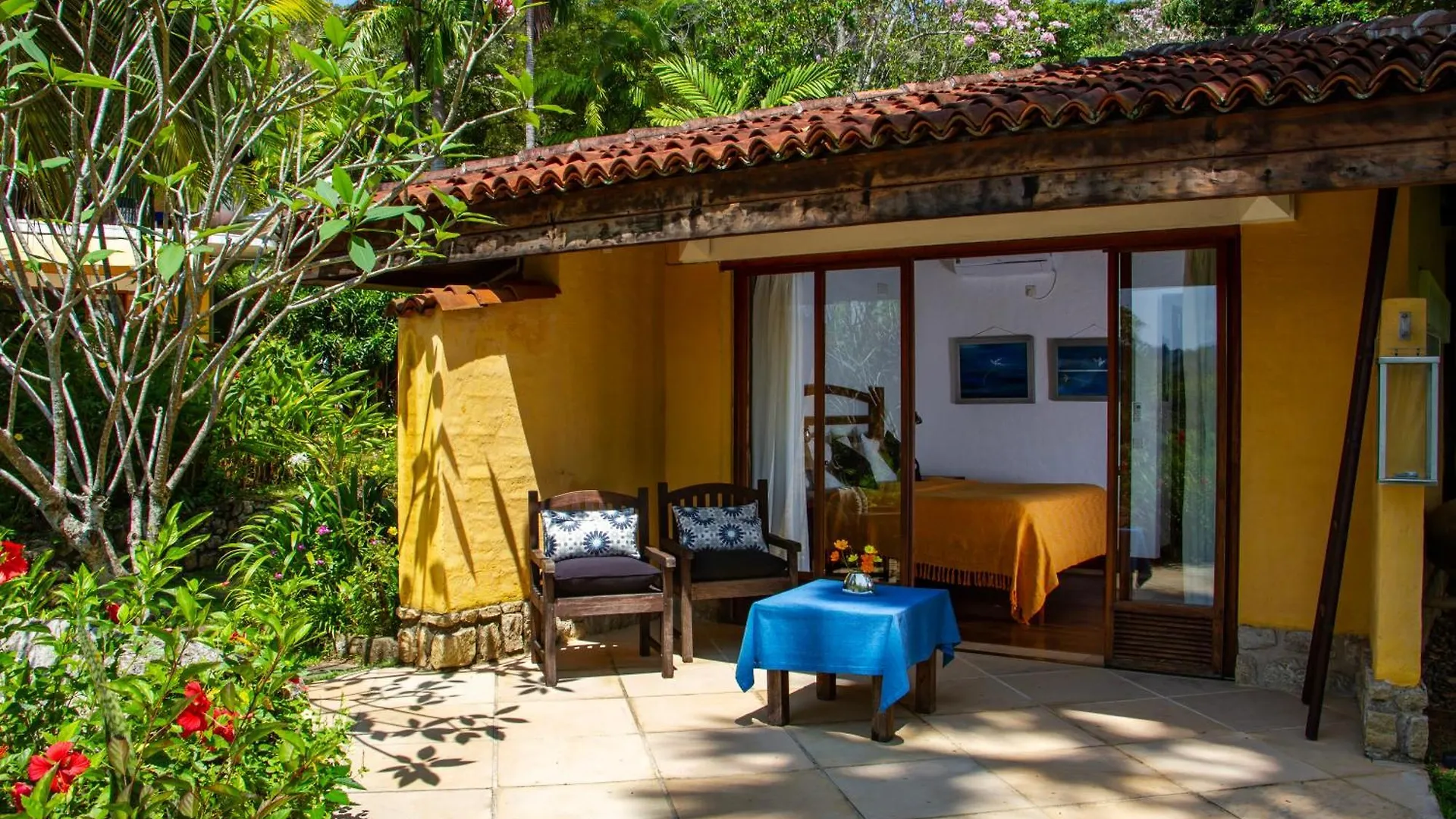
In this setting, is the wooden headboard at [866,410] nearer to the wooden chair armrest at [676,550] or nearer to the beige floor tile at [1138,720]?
the wooden chair armrest at [676,550]

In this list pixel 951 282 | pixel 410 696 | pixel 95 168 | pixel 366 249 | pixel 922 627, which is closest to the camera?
pixel 366 249

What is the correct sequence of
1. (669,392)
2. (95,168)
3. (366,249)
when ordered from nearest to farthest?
(366,249), (95,168), (669,392)

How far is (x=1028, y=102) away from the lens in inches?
177

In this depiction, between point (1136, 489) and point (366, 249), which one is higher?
point (366, 249)

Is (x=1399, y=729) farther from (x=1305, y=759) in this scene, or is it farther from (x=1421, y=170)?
(x=1421, y=170)

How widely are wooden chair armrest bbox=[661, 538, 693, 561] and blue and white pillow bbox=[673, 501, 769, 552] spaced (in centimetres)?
10

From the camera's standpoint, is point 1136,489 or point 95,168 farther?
point 1136,489

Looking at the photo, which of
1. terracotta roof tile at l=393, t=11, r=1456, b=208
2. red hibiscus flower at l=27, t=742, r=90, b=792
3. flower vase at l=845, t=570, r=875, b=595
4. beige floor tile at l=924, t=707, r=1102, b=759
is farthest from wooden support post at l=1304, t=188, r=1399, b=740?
red hibiscus flower at l=27, t=742, r=90, b=792

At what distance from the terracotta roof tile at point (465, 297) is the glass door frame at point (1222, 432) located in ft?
10.8

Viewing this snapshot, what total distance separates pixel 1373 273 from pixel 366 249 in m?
4.27

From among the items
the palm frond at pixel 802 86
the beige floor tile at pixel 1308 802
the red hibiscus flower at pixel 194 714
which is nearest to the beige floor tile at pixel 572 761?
the red hibiscus flower at pixel 194 714

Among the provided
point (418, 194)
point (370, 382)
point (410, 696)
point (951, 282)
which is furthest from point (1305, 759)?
point (370, 382)

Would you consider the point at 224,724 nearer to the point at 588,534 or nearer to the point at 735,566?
the point at 588,534

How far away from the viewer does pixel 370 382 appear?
12680 millimetres
